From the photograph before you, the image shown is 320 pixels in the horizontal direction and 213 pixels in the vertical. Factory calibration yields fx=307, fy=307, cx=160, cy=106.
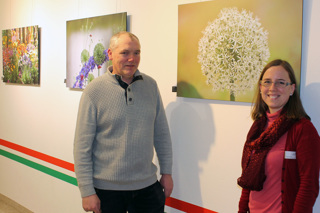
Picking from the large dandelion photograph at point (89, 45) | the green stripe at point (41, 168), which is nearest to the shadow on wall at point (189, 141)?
the large dandelion photograph at point (89, 45)

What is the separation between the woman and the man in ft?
1.90

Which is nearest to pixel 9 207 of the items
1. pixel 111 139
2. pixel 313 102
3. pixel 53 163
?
pixel 53 163

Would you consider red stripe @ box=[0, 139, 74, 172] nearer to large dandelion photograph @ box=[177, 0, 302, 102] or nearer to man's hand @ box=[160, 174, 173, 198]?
man's hand @ box=[160, 174, 173, 198]

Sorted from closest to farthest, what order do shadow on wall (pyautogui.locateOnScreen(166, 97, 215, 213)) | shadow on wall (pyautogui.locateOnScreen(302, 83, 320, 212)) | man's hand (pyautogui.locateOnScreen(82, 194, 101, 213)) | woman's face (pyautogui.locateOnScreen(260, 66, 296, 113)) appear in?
woman's face (pyautogui.locateOnScreen(260, 66, 296, 113))
shadow on wall (pyautogui.locateOnScreen(302, 83, 320, 212))
man's hand (pyautogui.locateOnScreen(82, 194, 101, 213))
shadow on wall (pyautogui.locateOnScreen(166, 97, 215, 213))

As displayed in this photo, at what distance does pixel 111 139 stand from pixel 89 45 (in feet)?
3.98

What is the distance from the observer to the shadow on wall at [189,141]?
1.95 meters

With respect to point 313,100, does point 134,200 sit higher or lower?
lower

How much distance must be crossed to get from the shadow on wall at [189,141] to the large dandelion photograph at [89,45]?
0.77 metres

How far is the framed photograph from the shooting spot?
10.7ft

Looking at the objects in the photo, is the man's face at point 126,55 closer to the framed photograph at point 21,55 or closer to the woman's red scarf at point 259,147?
the woman's red scarf at point 259,147

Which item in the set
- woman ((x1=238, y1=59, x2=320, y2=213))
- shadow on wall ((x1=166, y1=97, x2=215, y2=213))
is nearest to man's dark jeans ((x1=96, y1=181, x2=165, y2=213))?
shadow on wall ((x1=166, y1=97, x2=215, y2=213))

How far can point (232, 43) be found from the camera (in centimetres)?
176

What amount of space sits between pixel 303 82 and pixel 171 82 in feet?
2.82

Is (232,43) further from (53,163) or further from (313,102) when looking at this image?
(53,163)
